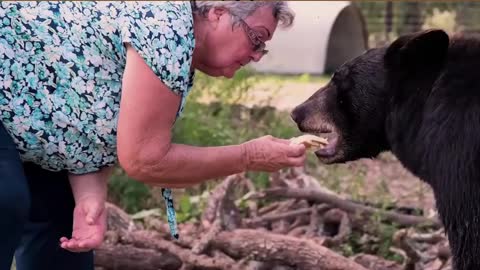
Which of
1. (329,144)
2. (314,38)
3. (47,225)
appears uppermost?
(329,144)

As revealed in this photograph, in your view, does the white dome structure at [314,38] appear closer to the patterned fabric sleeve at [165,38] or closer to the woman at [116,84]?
the woman at [116,84]

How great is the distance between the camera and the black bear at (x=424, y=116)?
126 inches

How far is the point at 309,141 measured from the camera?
11.7 feet

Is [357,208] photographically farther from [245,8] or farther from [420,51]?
[245,8]

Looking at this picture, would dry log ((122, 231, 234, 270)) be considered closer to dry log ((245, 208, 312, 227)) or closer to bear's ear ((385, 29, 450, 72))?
dry log ((245, 208, 312, 227))

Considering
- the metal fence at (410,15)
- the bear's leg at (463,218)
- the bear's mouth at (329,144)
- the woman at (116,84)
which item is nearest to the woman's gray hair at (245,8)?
the woman at (116,84)

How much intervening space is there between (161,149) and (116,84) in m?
0.31

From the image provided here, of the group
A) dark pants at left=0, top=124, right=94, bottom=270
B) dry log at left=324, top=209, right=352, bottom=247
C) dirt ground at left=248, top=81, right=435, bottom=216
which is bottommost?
dirt ground at left=248, top=81, right=435, bottom=216

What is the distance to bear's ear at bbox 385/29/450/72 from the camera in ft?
10.8

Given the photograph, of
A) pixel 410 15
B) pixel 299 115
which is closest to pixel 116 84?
pixel 299 115

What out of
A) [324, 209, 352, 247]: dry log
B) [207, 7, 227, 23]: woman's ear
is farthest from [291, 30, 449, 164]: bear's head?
[324, 209, 352, 247]: dry log

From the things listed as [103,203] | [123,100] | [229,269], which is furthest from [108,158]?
[229,269]

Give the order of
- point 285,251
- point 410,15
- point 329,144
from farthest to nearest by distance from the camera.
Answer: point 410,15
point 285,251
point 329,144

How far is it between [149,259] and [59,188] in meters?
1.34
